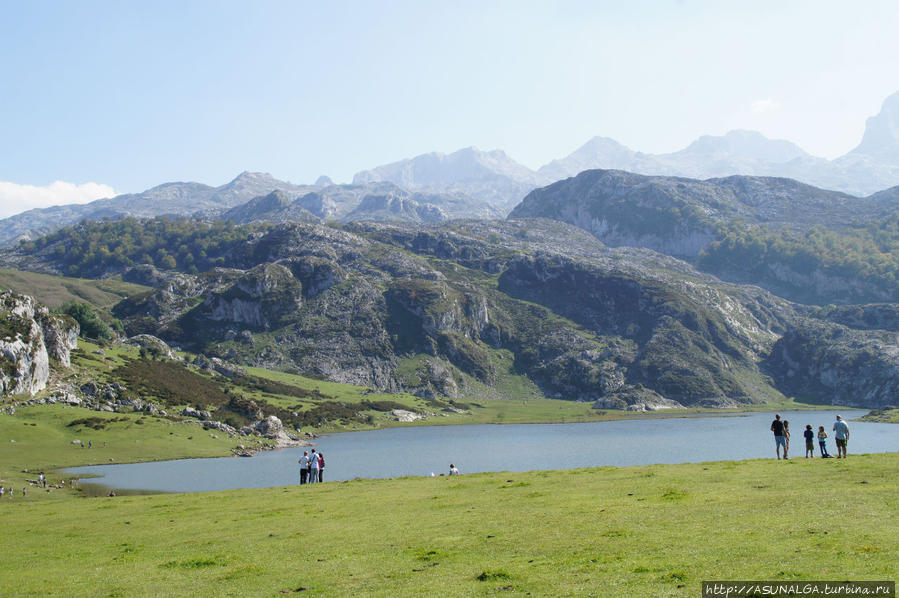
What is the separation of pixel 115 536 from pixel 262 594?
2024 centimetres

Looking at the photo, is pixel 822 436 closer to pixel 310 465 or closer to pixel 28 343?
pixel 310 465

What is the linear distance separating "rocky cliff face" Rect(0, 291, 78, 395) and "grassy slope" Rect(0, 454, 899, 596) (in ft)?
404

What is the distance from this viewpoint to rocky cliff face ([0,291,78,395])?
146 meters

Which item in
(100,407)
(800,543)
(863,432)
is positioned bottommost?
(863,432)

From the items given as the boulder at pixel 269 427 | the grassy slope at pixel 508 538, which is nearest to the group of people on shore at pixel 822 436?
the grassy slope at pixel 508 538

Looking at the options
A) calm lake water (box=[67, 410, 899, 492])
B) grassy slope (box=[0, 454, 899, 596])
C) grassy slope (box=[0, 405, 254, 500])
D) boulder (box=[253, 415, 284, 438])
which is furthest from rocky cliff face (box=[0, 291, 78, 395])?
grassy slope (box=[0, 454, 899, 596])

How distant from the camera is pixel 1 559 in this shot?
102 ft

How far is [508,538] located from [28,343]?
163226 millimetres

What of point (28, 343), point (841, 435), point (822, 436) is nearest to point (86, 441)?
point (28, 343)

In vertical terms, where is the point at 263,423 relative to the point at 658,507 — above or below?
below

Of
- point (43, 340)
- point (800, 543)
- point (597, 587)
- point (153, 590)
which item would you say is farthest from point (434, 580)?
point (43, 340)

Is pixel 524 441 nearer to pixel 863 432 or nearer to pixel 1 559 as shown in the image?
pixel 863 432

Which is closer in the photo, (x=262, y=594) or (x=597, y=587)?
(x=597, y=587)

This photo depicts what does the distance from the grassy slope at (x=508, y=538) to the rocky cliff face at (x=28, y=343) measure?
404ft
